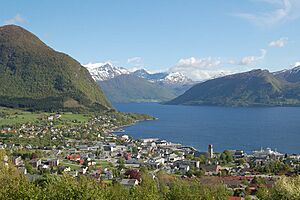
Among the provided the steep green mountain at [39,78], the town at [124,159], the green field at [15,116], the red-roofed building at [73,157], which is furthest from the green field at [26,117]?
the red-roofed building at [73,157]

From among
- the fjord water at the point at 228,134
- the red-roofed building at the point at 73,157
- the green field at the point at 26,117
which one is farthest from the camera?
the green field at the point at 26,117

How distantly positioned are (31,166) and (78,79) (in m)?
100

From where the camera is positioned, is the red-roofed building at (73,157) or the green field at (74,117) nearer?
the red-roofed building at (73,157)

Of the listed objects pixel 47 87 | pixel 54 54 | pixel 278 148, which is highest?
pixel 54 54

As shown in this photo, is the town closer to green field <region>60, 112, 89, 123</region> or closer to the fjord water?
the fjord water

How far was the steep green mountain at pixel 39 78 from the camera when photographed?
123175 millimetres

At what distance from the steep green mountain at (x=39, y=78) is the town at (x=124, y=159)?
33.3 metres

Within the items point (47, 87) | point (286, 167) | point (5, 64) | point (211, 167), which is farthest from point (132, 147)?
point (5, 64)

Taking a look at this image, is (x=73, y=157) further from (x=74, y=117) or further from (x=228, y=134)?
(x=74, y=117)

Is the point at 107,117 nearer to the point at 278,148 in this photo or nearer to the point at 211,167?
the point at 278,148

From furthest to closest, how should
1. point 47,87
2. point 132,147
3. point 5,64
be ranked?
1. point 5,64
2. point 47,87
3. point 132,147

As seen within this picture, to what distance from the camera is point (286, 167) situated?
48.3 m

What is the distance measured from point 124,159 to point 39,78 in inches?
3483

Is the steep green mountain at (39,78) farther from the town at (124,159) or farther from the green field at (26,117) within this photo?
the town at (124,159)
